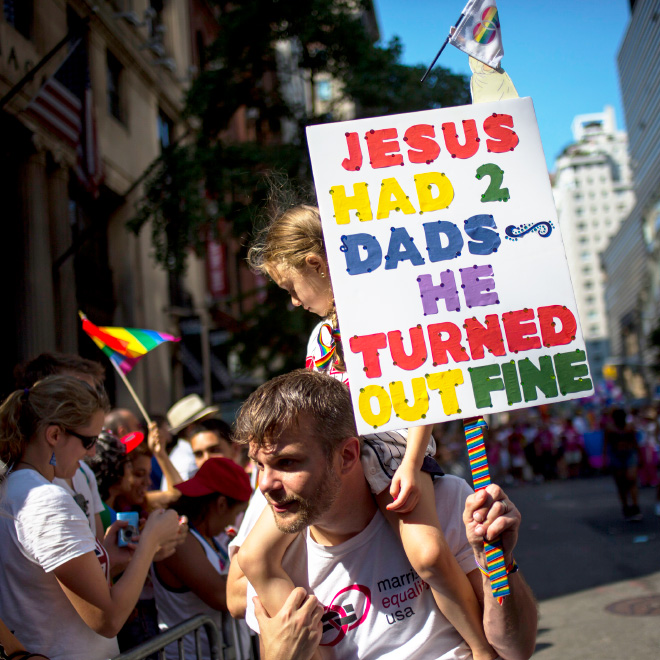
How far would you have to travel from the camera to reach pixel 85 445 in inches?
131

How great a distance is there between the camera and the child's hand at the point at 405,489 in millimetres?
2320

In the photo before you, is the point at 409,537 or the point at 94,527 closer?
the point at 409,537

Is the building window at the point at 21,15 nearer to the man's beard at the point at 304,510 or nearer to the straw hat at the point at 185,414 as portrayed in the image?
the straw hat at the point at 185,414

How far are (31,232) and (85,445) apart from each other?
9.89 m

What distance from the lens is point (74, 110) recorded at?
11.2 meters

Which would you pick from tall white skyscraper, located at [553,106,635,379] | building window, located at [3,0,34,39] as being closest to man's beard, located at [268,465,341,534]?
building window, located at [3,0,34,39]

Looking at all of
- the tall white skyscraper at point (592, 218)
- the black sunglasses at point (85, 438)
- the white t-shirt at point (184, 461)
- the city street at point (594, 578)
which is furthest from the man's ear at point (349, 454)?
the tall white skyscraper at point (592, 218)

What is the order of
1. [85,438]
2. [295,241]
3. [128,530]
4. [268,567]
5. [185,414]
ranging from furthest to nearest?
[185,414]
[128,530]
[85,438]
[295,241]
[268,567]

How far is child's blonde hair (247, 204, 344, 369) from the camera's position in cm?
303

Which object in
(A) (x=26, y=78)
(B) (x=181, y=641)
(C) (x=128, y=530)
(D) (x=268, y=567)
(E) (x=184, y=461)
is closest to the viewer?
(D) (x=268, y=567)

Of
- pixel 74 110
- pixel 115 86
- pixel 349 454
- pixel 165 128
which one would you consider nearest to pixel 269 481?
pixel 349 454

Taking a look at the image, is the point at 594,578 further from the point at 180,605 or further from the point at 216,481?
the point at 180,605

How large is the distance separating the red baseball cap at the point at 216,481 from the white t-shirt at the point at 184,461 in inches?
94.1

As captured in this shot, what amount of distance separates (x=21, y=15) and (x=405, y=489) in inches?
496
